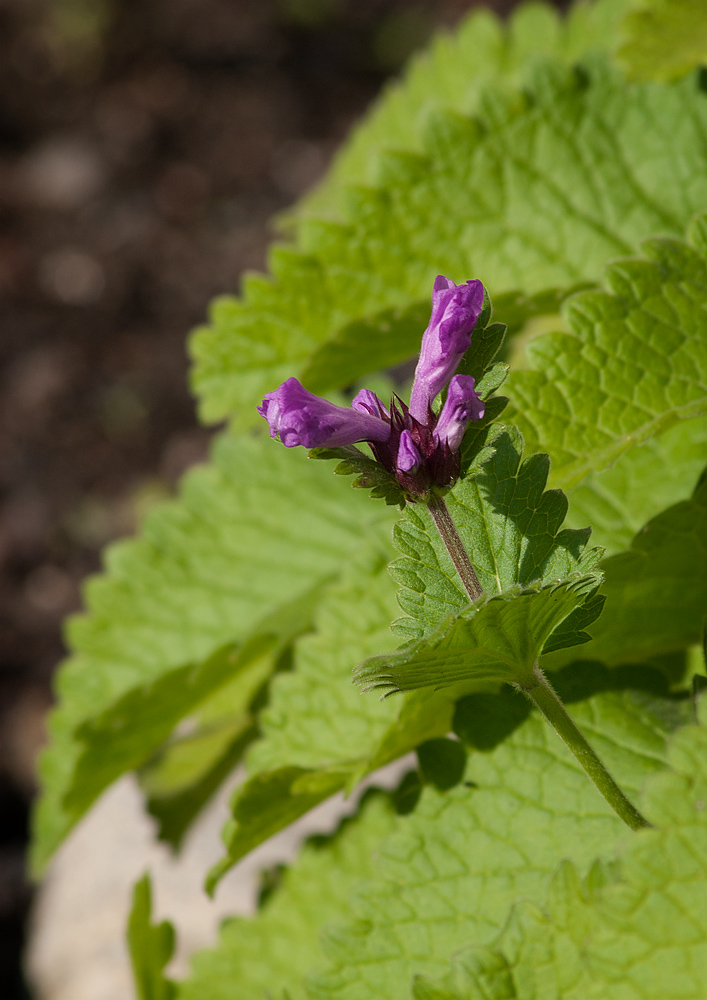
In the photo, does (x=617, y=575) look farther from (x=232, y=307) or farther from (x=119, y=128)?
(x=119, y=128)

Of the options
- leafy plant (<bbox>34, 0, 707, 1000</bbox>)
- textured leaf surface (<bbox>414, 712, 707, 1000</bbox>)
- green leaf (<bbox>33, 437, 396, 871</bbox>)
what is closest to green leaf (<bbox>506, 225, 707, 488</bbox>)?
leafy plant (<bbox>34, 0, 707, 1000</bbox>)

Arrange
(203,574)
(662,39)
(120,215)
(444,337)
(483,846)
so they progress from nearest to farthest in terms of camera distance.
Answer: (444,337) < (483,846) < (662,39) < (203,574) < (120,215)

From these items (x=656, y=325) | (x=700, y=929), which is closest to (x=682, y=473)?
(x=656, y=325)

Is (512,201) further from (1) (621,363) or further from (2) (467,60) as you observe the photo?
(2) (467,60)

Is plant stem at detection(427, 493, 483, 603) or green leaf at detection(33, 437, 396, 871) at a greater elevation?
green leaf at detection(33, 437, 396, 871)

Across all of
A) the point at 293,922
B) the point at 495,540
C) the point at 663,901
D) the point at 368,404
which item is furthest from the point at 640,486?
the point at 293,922

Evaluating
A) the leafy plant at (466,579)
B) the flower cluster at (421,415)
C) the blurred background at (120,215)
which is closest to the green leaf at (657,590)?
the leafy plant at (466,579)

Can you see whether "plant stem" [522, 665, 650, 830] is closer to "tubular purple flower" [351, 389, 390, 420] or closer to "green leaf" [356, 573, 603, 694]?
"green leaf" [356, 573, 603, 694]
